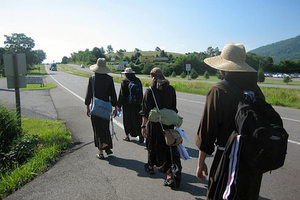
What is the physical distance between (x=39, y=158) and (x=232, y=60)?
13.9 ft

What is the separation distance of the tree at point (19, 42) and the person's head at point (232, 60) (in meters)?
92.4

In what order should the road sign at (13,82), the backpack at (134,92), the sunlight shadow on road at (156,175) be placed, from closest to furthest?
the sunlight shadow on road at (156,175) < the backpack at (134,92) < the road sign at (13,82)

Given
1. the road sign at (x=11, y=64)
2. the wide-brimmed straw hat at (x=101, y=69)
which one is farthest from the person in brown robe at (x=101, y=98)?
the road sign at (x=11, y=64)

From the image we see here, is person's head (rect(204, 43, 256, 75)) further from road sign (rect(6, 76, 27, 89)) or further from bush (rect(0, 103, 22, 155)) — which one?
road sign (rect(6, 76, 27, 89))

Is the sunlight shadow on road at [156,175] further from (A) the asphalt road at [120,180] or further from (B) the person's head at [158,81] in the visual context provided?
(B) the person's head at [158,81]

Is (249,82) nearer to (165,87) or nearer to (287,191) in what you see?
(165,87)

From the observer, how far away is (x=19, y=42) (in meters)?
85.3

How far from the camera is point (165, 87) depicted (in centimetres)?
389

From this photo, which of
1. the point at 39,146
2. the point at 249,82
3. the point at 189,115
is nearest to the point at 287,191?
the point at 249,82

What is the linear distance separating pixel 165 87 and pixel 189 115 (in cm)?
647

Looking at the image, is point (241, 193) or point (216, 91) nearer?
point (241, 193)

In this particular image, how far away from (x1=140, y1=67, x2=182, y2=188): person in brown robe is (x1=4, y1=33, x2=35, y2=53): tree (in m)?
90.9

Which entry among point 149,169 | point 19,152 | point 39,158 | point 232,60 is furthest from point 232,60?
point 19,152

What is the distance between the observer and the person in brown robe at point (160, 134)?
3.86 metres
